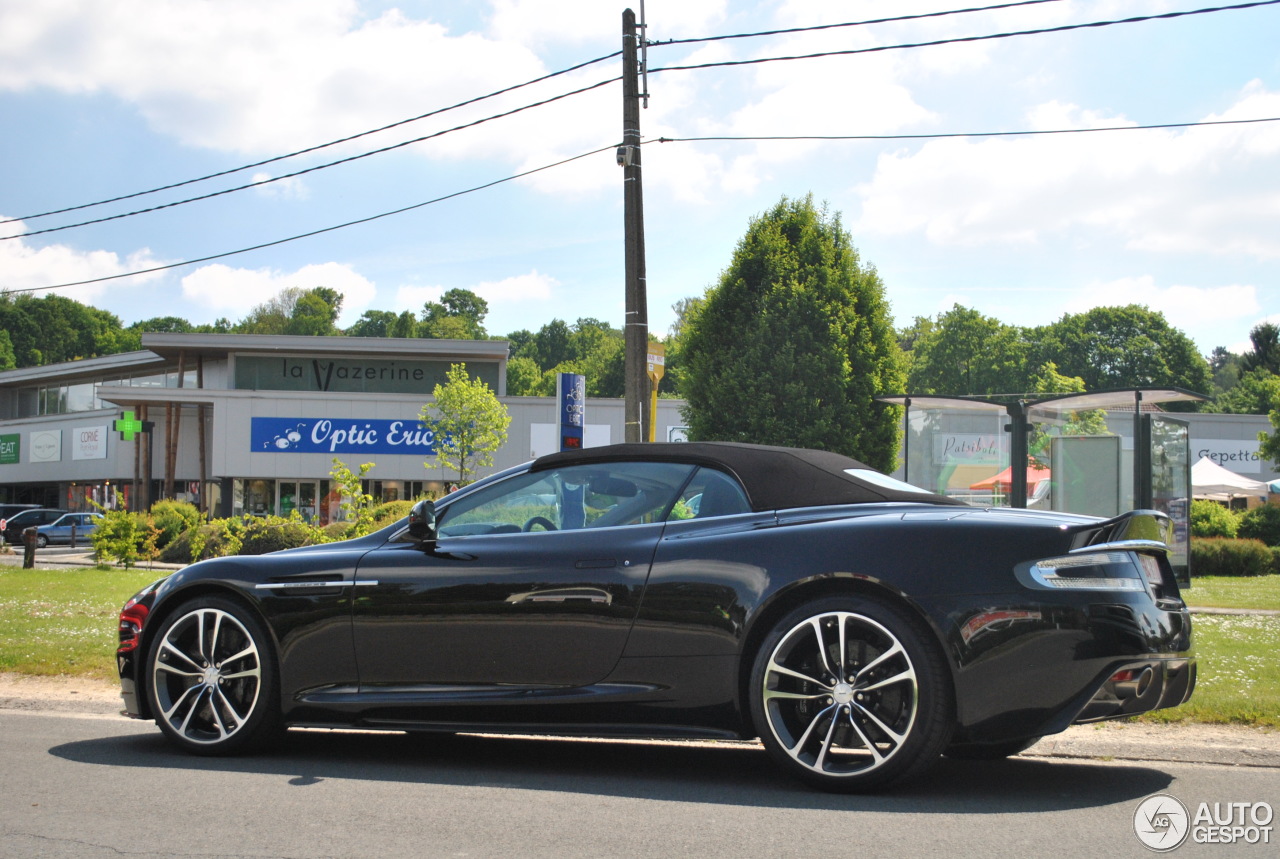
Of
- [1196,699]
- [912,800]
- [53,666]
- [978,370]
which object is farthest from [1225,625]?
[978,370]

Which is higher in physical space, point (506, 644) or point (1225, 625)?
point (506, 644)

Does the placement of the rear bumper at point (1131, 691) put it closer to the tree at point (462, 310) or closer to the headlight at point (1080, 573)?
the headlight at point (1080, 573)

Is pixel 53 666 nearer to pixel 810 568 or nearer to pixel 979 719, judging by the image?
pixel 810 568

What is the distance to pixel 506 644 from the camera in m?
4.76

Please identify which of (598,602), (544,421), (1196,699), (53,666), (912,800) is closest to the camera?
(912,800)

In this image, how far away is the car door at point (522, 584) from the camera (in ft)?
15.3

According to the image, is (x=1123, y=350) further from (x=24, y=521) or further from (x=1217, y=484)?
(x=24, y=521)

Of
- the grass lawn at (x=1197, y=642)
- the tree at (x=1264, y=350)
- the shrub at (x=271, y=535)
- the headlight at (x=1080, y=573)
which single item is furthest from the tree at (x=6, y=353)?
the headlight at (x=1080, y=573)

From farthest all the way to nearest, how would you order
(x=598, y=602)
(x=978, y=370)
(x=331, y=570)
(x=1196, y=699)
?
(x=978, y=370), (x=1196, y=699), (x=331, y=570), (x=598, y=602)

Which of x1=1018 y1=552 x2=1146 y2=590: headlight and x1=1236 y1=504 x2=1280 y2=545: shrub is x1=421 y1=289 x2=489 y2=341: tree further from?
x1=1018 y1=552 x2=1146 y2=590: headlight

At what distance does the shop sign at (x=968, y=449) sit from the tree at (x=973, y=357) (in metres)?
64.4

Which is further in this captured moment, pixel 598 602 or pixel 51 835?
pixel 598 602

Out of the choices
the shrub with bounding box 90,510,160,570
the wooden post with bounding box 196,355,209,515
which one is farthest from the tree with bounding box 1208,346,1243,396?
the shrub with bounding box 90,510,160,570

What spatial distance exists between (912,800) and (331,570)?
105 inches
